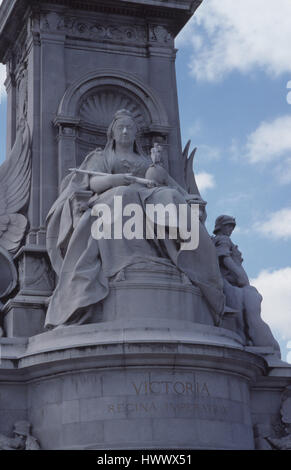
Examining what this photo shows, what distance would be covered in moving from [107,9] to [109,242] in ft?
22.5

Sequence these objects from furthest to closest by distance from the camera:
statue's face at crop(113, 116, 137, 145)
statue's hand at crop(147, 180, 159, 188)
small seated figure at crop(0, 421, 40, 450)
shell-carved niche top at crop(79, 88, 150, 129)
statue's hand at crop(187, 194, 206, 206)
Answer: shell-carved niche top at crop(79, 88, 150, 129), statue's face at crop(113, 116, 137, 145), statue's hand at crop(187, 194, 206, 206), statue's hand at crop(147, 180, 159, 188), small seated figure at crop(0, 421, 40, 450)

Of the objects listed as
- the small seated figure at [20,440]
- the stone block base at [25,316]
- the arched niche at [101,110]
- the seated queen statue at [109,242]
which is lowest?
the small seated figure at [20,440]

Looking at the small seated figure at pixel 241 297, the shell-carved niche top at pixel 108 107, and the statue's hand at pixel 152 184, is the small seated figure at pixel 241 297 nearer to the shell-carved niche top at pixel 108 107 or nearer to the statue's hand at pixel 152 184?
the statue's hand at pixel 152 184

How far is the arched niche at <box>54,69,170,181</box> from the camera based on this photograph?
779 inches

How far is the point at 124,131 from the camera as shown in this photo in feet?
60.9

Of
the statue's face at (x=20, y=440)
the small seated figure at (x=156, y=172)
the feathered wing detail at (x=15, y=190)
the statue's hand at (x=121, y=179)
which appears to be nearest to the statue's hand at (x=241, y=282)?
the small seated figure at (x=156, y=172)

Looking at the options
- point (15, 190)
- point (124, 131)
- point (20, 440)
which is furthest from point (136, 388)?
point (15, 190)

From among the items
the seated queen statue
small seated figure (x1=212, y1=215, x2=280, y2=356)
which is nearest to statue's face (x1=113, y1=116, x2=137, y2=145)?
the seated queen statue

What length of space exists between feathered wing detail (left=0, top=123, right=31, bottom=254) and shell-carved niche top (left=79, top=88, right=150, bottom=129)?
→ 149 centimetres

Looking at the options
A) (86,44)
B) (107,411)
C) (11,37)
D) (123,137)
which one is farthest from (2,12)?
(107,411)

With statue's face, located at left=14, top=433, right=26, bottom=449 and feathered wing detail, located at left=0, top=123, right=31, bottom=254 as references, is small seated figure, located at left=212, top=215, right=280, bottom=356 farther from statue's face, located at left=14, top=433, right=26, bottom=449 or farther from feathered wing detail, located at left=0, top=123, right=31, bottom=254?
statue's face, located at left=14, top=433, right=26, bottom=449

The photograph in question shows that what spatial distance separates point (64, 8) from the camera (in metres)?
20.7

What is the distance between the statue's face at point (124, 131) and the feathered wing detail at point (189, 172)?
8.26ft

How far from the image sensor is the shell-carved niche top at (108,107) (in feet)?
67.2
